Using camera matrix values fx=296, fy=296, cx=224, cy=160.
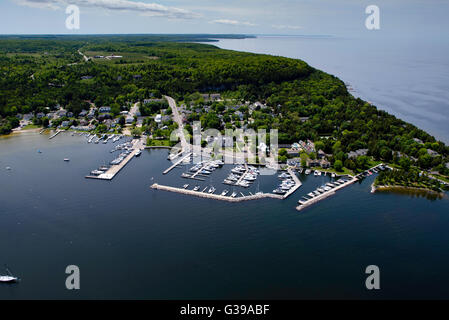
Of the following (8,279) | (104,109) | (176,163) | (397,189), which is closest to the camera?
(8,279)

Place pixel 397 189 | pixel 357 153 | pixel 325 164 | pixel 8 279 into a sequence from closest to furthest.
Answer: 1. pixel 8 279
2. pixel 397 189
3. pixel 325 164
4. pixel 357 153

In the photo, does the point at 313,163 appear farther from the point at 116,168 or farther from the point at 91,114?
the point at 91,114

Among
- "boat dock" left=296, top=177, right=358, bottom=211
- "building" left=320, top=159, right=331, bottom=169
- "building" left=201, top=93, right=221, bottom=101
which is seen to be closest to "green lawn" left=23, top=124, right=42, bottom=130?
"building" left=201, top=93, right=221, bottom=101

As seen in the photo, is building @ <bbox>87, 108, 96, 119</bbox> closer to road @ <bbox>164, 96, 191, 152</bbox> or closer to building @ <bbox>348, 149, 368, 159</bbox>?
road @ <bbox>164, 96, 191, 152</bbox>

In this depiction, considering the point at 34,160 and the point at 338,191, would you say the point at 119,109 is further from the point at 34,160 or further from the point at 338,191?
the point at 338,191

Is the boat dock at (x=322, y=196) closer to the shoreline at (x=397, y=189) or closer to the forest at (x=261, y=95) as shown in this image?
the shoreline at (x=397, y=189)

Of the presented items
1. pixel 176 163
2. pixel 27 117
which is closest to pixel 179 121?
pixel 176 163
